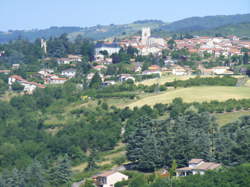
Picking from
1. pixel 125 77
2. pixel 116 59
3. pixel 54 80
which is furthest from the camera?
pixel 116 59

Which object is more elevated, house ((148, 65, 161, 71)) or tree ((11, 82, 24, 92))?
house ((148, 65, 161, 71))

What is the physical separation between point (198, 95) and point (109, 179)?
82.0 ft

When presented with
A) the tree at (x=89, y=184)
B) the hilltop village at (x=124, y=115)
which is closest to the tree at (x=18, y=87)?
the hilltop village at (x=124, y=115)

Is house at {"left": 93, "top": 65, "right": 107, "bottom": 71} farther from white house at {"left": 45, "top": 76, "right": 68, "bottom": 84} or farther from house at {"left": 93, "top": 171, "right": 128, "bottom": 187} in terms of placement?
house at {"left": 93, "top": 171, "right": 128, "bottom": 187}

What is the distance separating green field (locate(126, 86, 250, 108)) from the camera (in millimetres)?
64500

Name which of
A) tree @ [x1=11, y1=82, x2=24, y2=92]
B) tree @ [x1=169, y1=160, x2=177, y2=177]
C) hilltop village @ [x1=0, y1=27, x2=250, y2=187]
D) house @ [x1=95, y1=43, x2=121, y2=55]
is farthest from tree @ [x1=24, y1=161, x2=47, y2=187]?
house @ [x1=95, y1=43, x2=121, y2=55]

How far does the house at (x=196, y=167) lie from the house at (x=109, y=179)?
9.87ft

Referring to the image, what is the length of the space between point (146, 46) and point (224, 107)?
48.8m

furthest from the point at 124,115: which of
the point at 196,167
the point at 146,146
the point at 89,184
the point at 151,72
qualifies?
the point at 151,72

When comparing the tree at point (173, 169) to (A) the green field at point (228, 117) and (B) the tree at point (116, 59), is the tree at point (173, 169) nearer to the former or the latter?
(A) the green field at point (228, 117)

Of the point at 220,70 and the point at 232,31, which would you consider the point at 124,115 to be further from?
the point at 232,31

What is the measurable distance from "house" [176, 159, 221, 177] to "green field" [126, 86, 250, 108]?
21557 mm

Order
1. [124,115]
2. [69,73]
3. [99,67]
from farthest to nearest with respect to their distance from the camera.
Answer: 1. [69,73]
2. [99,67]
3. [124,115]

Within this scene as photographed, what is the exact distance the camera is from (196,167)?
4150 centimetres
